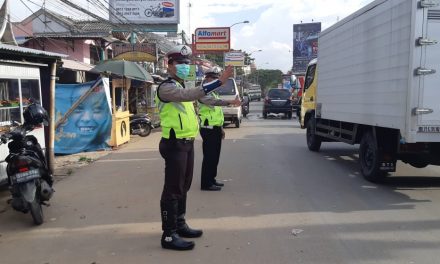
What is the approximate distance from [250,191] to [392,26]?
3223 millimetres

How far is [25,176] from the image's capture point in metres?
5.44

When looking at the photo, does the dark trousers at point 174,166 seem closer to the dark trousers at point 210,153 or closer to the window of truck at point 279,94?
the dark trousers at point 210,153

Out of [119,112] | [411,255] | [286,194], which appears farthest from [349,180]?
[119,112]

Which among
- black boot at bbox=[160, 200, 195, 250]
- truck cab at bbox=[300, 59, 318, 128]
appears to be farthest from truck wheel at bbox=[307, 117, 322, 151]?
black boot at bbox=[160, 200, 195, 250]

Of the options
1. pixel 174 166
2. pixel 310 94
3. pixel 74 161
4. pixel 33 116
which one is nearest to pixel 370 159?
pixel 174 166

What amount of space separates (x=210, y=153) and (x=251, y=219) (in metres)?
2.06

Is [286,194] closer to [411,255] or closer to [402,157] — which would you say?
[402,157]

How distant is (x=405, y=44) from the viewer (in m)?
6.47

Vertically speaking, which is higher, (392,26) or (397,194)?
(392,26)

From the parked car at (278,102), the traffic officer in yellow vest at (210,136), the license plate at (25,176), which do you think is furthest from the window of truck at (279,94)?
the license plate at (25,176)

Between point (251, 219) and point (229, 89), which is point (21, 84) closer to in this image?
point (251, 219)

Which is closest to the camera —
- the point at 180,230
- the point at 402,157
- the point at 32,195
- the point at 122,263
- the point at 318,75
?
the point at 122,263

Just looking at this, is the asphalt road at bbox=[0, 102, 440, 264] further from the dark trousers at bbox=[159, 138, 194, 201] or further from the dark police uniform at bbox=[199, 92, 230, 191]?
the dark trousers at bbox=[159, 138, 194, 201]

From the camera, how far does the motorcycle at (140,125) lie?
16.5 metres
